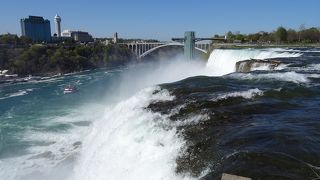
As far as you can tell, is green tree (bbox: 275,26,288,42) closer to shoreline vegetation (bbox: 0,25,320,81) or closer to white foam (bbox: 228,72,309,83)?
shoreline vegetation (bbox: 0,25,320,81)

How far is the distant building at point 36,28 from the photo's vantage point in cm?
12062

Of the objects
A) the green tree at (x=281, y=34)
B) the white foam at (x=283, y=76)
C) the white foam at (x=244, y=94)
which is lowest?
the white foam at (x=244, y=94)

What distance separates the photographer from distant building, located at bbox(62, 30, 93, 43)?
5591 inches

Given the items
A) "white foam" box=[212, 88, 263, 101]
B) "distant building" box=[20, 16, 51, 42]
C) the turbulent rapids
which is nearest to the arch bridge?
the turbulent rapids

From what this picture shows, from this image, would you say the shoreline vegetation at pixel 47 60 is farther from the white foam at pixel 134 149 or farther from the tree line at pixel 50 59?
the white foam at pixel 134 149

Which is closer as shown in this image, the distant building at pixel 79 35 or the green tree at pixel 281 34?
the green tree at pixel 281 34

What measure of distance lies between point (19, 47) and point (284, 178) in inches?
3211

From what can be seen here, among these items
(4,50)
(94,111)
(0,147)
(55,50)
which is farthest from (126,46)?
(0,147)

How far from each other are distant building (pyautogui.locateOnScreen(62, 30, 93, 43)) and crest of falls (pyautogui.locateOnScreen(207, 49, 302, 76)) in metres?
112

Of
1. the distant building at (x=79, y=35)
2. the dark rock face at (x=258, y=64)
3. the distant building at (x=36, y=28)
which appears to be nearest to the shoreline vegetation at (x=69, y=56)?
the distant building at (x=36, y=28)

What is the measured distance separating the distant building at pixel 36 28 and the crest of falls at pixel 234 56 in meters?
97.2

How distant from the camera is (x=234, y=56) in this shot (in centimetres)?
3156

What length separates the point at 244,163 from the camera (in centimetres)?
692

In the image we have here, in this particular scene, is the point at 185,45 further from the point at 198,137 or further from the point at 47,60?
the point at 198,137
